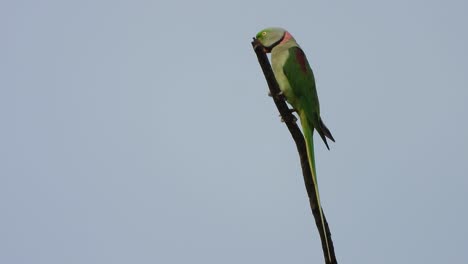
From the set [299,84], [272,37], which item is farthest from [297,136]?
[272,37]

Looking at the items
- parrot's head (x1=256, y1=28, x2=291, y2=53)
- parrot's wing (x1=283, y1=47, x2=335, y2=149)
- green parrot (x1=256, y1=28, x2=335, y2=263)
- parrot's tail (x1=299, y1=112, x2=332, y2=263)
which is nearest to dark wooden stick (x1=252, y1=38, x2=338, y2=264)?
parrot's tail (x1=299, y1=112, x2=332, y2=263)

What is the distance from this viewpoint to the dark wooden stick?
Answer: 479 centimetres

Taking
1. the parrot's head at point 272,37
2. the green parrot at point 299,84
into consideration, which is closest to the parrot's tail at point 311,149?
the green parrot at point 299,84

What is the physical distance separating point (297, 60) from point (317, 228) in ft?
8.25

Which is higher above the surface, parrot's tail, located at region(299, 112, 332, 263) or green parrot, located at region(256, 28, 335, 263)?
green parrot, located at region(256, 28, 335, 263)

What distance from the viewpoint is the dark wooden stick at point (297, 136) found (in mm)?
4789

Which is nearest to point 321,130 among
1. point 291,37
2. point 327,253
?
point 291,37

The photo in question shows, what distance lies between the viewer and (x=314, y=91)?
6691mm

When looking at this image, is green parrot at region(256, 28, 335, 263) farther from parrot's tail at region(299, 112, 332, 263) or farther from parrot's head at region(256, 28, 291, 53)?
parrot's head at region(256, 28, 291, 53)

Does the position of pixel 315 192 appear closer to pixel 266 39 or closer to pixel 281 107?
pixel 281 107

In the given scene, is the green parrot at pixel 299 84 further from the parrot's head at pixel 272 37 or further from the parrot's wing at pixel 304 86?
the parrot's head at pixel 272 37

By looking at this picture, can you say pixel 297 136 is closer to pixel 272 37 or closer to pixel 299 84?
pixel 299 84

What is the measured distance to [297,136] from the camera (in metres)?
5.38

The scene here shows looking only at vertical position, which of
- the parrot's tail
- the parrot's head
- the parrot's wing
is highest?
the parrot's head
